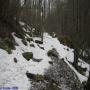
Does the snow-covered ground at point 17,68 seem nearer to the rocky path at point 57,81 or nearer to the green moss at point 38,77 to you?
the rocky path at point 57,81

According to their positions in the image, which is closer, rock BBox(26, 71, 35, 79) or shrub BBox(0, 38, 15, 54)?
rock BBox(26, 71, 35, 79)

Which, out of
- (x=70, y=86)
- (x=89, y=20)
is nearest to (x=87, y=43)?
(x=89, y=20)

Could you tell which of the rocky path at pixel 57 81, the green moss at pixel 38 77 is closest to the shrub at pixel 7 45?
the green moss at pixel 38 77

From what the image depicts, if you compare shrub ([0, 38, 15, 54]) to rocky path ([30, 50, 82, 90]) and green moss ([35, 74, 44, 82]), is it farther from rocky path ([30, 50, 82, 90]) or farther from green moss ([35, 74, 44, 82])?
rocky path ([30, 50, 82, 90])

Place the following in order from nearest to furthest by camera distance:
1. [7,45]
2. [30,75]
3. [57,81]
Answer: [30,75] → [57,81] → [7,45]

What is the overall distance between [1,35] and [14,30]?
8.03ft

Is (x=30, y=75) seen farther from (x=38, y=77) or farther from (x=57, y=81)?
(x=57, y=81)

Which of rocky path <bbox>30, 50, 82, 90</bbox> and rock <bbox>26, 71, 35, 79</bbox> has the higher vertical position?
rock <bbox>26, 71, 35, 79</bbox>

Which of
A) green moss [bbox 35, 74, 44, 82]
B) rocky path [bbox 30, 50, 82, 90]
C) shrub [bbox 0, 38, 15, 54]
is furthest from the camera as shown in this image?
shrub [bbox 0, 38, 15, 54]

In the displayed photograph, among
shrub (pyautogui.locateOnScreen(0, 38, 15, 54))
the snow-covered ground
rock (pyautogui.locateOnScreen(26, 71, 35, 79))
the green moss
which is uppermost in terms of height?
shrub (pyautogui.locateOnScreen(0, 38, 15, 54))

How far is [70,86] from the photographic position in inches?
509

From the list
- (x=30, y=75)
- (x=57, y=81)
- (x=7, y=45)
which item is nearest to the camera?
(x=30, y=75)

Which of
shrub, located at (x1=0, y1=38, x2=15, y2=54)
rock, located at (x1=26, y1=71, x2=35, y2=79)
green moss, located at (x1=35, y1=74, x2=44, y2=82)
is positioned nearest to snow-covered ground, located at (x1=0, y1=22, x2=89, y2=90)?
rock, located at (x1=26, y1=71, x2=35, y2=79)

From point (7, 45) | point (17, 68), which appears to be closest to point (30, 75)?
point (17, 68)
